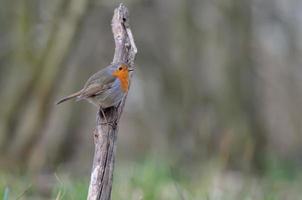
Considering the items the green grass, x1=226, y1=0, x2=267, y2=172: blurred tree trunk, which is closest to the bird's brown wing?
the green grass

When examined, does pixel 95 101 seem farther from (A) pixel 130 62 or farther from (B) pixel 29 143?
(B) pixel 29 143

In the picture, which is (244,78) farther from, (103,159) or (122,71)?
(103,159)

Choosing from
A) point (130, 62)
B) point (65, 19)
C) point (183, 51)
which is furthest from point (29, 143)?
point (130, 62)

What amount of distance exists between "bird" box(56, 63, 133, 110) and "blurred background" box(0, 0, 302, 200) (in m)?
4.47

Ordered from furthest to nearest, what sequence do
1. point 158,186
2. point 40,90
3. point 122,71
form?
point 40,90
point 158,186
point 122,71

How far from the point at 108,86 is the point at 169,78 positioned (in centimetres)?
772

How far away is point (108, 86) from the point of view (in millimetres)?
3744

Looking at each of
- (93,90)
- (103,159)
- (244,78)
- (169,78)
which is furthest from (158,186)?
(169,78)

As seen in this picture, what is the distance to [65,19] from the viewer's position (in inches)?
337

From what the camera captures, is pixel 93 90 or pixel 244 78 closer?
pixel 93 90

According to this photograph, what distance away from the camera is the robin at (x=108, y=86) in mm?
3561

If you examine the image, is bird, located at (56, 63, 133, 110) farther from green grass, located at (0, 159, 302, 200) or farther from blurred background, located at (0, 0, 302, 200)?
blurred background, located at (0, 0, 302, 200)

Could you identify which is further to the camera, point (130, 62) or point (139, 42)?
point (139, 42)

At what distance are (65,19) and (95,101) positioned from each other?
4974 mm
